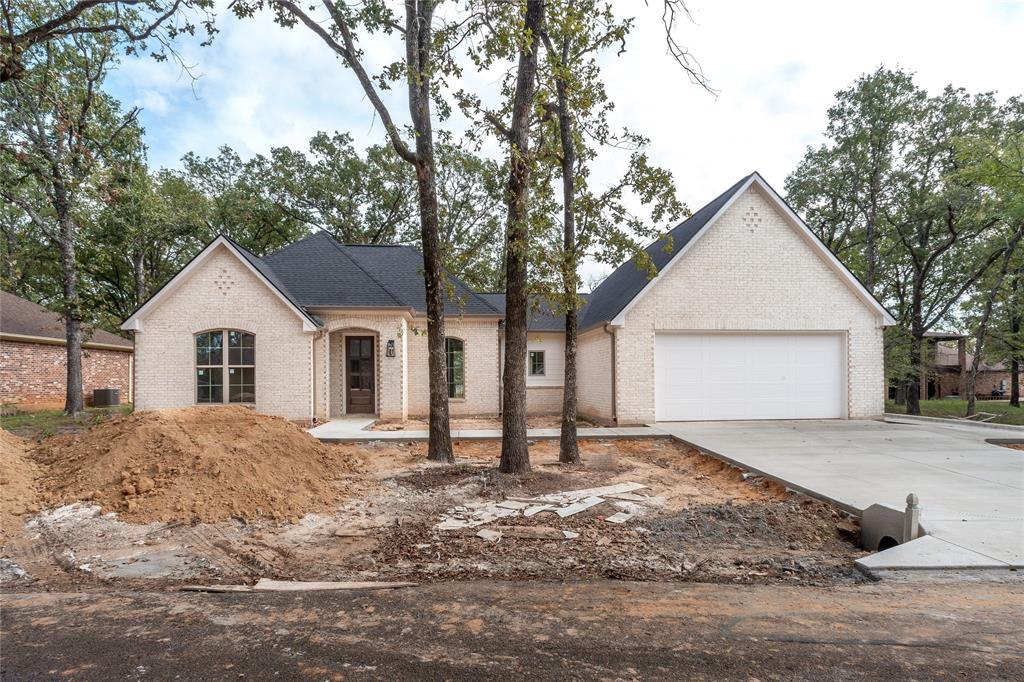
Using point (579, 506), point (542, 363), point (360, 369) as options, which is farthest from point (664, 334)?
point (360, 369)

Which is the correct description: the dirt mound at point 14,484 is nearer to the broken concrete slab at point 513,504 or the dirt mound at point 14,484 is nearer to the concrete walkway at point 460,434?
the concrete walkway at point 460,434

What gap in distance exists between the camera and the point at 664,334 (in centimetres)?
1291

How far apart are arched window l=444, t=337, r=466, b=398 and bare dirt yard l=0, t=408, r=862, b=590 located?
7.33 m

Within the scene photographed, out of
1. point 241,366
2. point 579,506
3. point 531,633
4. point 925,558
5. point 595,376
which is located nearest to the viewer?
point 531,633

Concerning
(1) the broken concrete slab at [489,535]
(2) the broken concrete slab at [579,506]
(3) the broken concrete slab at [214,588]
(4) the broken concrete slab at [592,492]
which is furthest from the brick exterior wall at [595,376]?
(3) the broken concrete slab at [214,588]

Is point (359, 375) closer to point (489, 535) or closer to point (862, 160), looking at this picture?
point (489, 535)

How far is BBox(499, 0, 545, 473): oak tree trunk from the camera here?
7.08 meters

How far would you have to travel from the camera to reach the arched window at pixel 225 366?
41.5 feet

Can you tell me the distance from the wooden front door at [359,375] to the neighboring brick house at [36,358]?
26.8 ft

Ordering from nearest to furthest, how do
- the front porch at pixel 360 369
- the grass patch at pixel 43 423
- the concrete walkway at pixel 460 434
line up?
the concrete walkway at pixel 460 434 < the grass patch at pixel 43 423 < the front porch at pixel 360 369

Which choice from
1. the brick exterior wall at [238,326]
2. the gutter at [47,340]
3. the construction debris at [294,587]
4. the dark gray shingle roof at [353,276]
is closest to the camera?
the construction debris at [294,587]

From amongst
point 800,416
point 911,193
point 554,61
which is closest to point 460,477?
point 554,61

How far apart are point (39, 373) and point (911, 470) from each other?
25815 mm

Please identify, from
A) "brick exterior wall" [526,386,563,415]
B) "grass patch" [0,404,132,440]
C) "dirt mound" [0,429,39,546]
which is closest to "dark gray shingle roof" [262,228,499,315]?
"brick exterior wall" [526,386,563,415]
